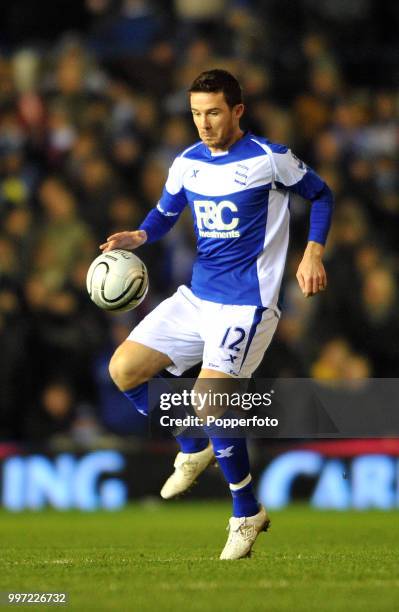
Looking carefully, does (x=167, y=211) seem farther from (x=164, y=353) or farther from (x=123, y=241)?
(x=164, y=353)

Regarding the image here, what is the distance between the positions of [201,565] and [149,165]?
782 cm

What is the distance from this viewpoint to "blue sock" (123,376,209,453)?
8031mm

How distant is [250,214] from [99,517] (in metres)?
4.75

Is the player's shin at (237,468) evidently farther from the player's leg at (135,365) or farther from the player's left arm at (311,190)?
the player's left arm at (311,190)

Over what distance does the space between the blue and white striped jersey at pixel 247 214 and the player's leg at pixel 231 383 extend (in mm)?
118

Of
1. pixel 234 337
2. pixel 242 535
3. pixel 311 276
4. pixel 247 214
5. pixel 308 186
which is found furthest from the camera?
pixel 308 186

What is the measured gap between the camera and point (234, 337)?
25.2 feet

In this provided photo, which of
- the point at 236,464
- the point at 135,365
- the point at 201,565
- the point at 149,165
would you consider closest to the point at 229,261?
the point at 135,365

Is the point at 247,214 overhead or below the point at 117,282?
overhead

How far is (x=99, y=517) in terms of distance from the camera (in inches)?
468

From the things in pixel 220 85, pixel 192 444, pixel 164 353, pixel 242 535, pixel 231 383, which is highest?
pixel 220 85

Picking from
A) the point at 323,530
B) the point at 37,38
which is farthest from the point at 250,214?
the point at 37,38

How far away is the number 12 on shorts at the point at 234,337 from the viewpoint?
769 cm

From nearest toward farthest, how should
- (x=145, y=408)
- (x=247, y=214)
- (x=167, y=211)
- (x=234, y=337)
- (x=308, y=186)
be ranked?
(x=234, y=337), (x=247, y=214), (x=308, y=186), (x=145, y=408), (x=167, y=211)
